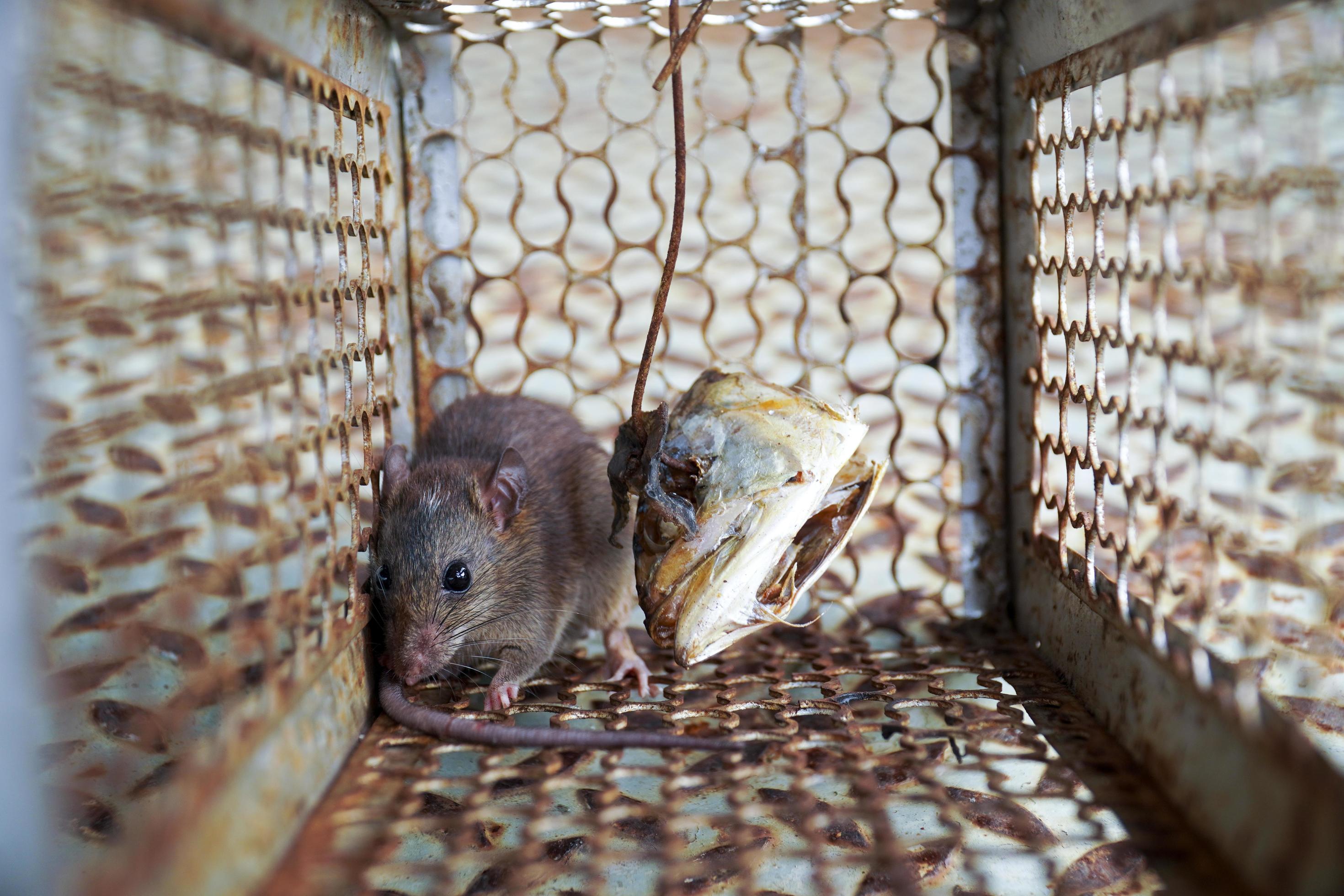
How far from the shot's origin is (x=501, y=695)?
2.23 metres

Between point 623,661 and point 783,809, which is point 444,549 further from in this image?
point 783,809

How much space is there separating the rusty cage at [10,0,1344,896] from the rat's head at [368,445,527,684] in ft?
0.54

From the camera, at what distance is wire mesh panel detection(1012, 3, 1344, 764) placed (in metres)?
1.27

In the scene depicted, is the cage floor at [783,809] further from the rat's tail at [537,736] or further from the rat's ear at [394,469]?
the rat's ear at [394,469]

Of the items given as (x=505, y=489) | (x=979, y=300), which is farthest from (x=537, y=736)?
(x=979, y=300)

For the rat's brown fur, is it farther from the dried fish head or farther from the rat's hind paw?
the dried fish head

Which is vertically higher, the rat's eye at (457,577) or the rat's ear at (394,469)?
the rat's ear at (394,469)

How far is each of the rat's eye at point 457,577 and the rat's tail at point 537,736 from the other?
0.53m

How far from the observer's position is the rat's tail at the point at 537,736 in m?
1.74

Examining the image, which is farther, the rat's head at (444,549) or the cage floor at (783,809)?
the rat's head at (444,549)

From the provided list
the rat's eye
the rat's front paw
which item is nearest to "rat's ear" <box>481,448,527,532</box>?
the rat's eye

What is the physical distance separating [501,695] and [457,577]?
365 millimetres

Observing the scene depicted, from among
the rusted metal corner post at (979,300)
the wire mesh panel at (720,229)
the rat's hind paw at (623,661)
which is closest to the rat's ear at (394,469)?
the wire mesh panel at (720,229)

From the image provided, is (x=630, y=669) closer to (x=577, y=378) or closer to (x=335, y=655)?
(x=335, y=655)
